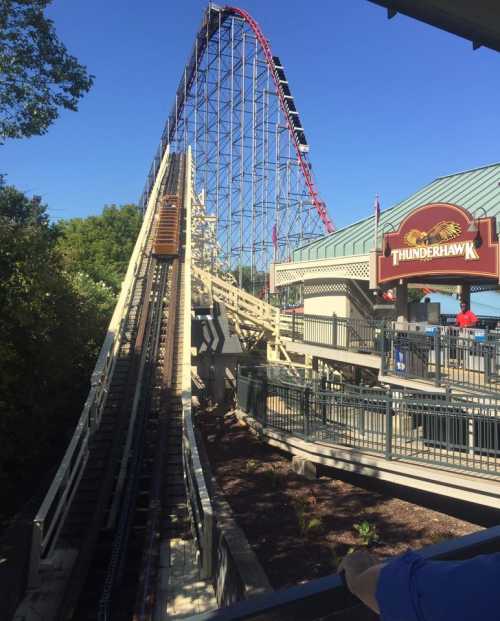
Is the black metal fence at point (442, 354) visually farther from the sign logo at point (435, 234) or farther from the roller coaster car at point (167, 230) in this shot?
the roller coaster car at point (167, 230)

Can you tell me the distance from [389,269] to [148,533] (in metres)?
8.22

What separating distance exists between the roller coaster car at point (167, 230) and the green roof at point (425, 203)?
5396 mm

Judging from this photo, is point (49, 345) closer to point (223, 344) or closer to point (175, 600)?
point (175, 600)

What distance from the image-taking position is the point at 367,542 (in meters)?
6.64

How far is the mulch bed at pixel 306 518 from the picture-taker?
6336 mm

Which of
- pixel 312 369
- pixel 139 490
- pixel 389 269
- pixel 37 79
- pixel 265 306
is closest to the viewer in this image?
pixel 139 490

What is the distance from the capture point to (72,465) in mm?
8508

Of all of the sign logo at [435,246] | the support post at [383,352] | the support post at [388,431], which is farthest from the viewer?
the sign logo at [435,246]

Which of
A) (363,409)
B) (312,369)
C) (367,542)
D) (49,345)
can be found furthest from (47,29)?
(312,369)

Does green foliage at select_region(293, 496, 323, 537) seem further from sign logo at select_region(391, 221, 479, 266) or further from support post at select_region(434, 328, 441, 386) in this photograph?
sign logo at select_region(391, 221, 479, 266)

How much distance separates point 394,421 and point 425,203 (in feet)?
24.3

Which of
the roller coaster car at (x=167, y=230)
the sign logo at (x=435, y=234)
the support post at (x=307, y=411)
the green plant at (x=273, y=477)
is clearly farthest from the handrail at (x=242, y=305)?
the green plant at (x=273, y=477)

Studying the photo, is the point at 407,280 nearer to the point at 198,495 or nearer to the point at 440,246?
the point at 440,246

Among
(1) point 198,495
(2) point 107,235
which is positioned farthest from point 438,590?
(2) point 107,235
